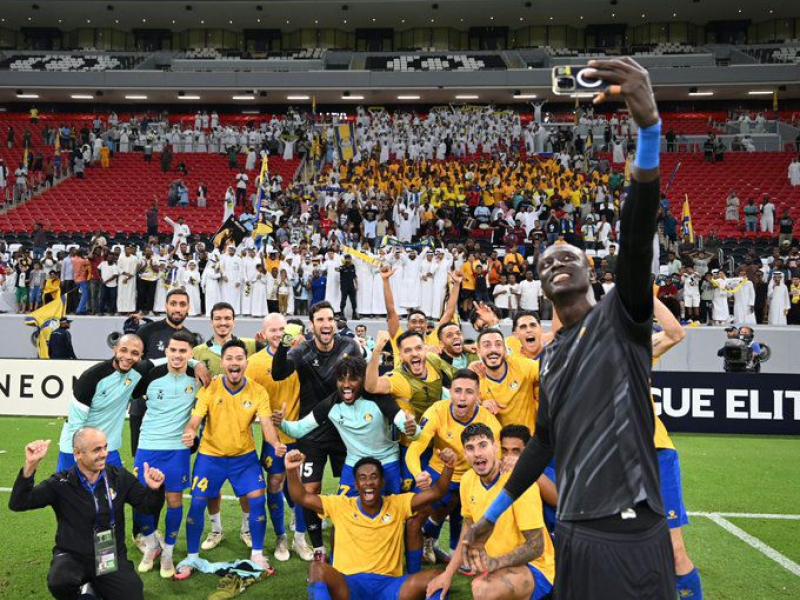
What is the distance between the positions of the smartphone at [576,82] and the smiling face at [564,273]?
508 millimetres

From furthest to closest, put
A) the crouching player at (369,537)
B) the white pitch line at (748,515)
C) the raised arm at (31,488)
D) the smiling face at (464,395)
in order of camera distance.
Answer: the white pitch line at (748,515)
the smiling face at (464,395)
the crouching player at (369,537)
the raised arm at (31,488)

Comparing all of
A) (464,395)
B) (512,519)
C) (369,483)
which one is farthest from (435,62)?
(512,519)

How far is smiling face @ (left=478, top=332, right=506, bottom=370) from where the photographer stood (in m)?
Answer: 6.26

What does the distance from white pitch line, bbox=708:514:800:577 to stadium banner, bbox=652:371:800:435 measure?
4.15m

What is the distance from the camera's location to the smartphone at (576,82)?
214 cm

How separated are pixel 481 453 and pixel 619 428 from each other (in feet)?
9.63

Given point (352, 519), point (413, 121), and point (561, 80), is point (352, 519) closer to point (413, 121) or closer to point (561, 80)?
point (561, 80)

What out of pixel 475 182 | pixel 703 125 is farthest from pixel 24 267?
pixel 703 125

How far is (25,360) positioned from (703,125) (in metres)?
37.3

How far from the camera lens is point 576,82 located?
88.7 inches

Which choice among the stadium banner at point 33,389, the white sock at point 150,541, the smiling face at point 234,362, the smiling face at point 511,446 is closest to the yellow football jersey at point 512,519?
the smiling face at point 511,446

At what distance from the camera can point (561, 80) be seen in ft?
7.69

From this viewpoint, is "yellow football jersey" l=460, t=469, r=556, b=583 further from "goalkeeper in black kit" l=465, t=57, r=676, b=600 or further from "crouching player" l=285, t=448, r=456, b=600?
"goalkeeper in black kit" l=465, t=57, r=676, b=600

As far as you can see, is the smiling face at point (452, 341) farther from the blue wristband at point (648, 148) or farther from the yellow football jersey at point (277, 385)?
the blue wristband at point (648, 148)
